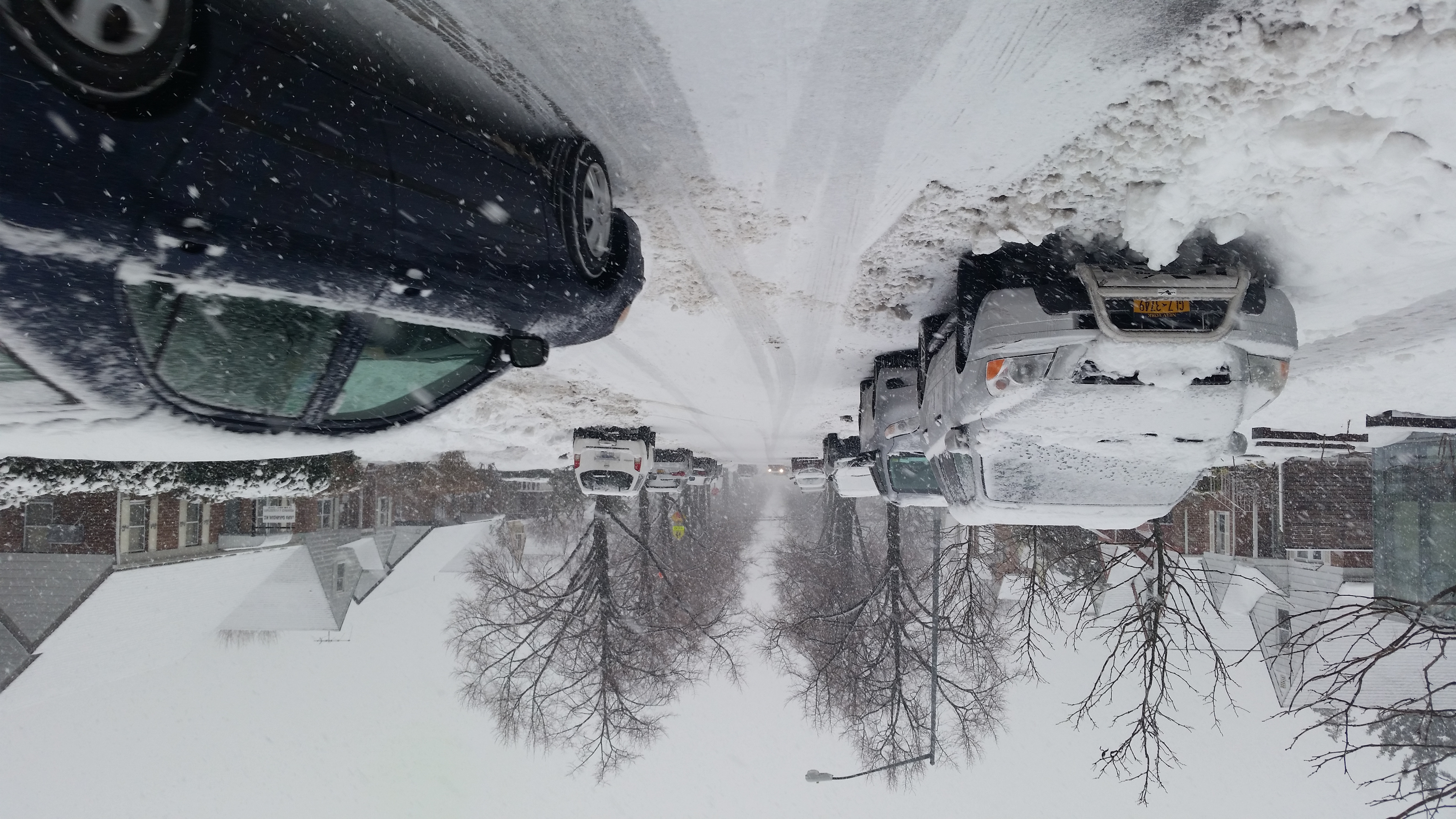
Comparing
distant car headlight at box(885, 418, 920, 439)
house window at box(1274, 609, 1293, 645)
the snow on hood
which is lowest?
house window at box(1274, 609, 1293, 645)

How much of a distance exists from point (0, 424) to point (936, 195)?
4.45m

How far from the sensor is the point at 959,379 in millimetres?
4391

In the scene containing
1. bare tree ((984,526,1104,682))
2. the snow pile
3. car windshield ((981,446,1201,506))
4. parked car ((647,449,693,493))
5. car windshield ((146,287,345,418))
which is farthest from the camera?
parked car ((647,449,693,493))

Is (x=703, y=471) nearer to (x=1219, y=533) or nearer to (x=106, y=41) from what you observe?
(x=1219, y=533)

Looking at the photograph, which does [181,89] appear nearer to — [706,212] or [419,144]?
[419,144]

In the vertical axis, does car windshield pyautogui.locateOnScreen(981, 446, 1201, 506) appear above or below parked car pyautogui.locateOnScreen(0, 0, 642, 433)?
below

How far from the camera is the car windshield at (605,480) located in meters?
9.38

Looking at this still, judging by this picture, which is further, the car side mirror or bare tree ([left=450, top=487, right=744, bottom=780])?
bare tree ([left=450, top=487, right=744, bottom=780])

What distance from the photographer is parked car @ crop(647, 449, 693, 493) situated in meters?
12.7

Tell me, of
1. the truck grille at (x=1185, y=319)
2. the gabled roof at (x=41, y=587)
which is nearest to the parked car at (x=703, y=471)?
the truck grille at (x=1185, y=319)

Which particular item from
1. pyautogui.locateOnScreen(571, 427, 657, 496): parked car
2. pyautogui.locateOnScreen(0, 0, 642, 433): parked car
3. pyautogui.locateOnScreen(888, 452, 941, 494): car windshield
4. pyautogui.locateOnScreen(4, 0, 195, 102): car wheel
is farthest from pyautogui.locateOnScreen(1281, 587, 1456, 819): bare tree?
pyautogui.locateOnScreen(4, 0, 195, 102): car wheel

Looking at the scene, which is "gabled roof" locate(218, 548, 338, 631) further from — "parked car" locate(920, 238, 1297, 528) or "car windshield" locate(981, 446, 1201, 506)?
"parked car" locate(920, 238, 1297, 528)

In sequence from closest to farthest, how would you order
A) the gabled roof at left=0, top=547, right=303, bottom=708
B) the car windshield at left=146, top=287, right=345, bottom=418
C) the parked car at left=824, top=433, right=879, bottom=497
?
the car windshield at left=146, top=287, right=345, bottom=418 → the parked car at left=824, top=433, right=879, bottom=497 → the gabled roof at left=0, top=547, right=303, bottom=708

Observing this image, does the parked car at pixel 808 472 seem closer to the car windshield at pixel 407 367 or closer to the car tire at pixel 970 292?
the car tire at pixel 970 292
